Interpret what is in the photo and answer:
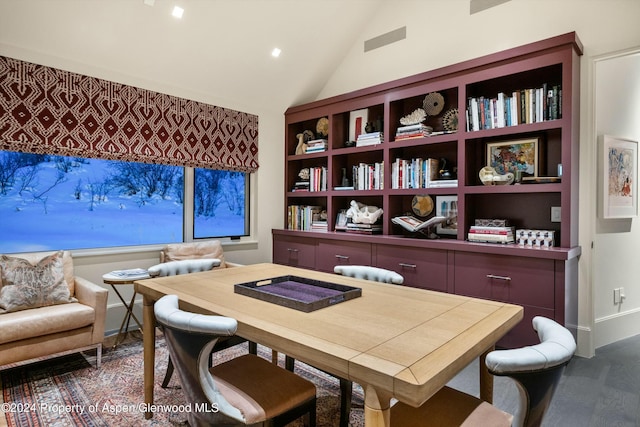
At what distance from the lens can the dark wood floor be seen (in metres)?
2.08

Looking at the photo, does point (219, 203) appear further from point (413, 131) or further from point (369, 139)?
point (413, 131)

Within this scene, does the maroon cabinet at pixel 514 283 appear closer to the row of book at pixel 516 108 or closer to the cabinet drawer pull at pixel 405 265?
the cabinet drawer pull at pixel 405 265

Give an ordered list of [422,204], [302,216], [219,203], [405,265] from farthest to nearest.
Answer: [302,216] → [219,203] → [422,204] → [405,265]

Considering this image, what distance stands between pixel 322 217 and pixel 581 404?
9.41 ft

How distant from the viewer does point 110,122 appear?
10.9ft

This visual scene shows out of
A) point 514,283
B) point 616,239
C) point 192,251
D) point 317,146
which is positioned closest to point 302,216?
point 317,146

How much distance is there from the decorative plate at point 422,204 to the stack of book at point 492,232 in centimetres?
54

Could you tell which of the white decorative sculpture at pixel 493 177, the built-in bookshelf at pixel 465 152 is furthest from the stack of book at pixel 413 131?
the white decorative sculpture at pixel 493 177

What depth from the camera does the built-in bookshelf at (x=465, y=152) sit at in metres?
2.74

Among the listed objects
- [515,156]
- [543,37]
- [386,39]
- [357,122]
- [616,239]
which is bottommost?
[616,239]

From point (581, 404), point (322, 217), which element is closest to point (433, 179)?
point (322, 217)

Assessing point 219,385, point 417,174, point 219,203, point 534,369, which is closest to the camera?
point 534,369

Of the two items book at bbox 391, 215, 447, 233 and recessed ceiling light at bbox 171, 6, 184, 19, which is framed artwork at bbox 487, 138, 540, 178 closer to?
book at bbox 391, 215, 447, 233

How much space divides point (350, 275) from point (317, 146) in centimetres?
232
